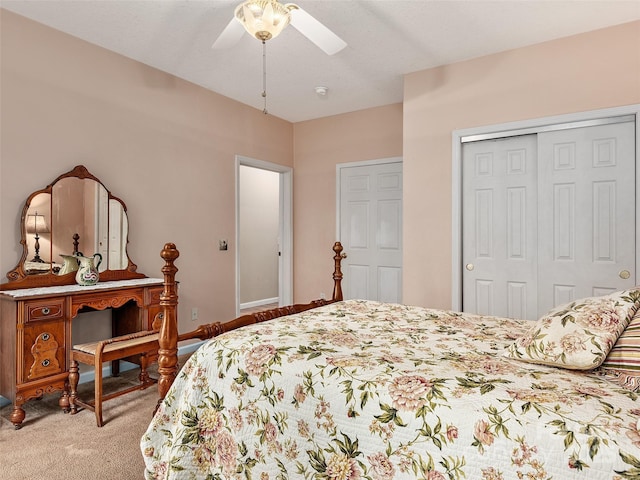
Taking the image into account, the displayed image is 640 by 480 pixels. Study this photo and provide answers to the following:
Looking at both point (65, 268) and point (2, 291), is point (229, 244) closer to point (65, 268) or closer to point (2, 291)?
point (65, 268)

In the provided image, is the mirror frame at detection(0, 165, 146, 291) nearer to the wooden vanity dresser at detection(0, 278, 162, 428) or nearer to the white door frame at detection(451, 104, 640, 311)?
the wooden vanity dresser at detection(0, 278, 162, 428)

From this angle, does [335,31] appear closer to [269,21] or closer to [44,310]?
[269,21]

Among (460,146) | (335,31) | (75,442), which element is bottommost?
(75,442)

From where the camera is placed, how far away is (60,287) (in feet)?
9.32

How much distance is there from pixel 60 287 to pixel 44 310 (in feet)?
1.07

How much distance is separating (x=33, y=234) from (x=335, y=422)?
267 cm

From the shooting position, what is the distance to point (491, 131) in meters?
3.39

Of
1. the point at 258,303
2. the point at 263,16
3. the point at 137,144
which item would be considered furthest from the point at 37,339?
the point at 258,303

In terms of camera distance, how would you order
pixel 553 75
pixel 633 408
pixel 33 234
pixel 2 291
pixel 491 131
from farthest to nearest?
pixel 491 131 → pixel 553 75 → pixel 33 234 → pixel 2 291 → pixel 633 408

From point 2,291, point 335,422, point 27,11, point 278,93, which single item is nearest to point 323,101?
point 278,93

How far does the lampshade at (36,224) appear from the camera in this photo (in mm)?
2818

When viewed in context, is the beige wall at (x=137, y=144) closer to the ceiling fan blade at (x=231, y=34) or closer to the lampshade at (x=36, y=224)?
the lampshade at (x=36, y=224)

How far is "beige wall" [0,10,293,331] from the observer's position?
2791mm

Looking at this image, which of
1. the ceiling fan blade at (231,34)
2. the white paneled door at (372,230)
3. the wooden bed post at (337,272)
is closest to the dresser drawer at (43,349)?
the wooden bed post at (337,272)
